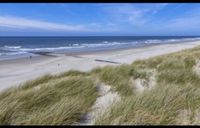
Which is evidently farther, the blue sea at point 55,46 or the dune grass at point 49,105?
the blue sea at point 55,46

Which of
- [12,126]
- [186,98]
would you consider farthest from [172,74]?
[12,126]

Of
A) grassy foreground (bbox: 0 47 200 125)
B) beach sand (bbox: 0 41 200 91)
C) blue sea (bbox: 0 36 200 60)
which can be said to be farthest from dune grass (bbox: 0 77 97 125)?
blue sea (bbox: 0 36 200 60)

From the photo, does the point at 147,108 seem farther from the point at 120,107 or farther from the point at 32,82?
the point at 32,82

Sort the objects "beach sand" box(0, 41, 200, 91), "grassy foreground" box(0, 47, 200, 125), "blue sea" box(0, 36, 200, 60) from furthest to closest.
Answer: "blue sea" box(0, 36, 200, 60), "beach sand" box(0, 41, 200, 91), "grassy foreground" box(0, 47, 200, 125)

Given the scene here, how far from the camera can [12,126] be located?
343cm

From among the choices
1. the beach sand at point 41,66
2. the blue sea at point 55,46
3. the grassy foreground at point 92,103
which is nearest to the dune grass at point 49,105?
the grassy foreground at point 92,103

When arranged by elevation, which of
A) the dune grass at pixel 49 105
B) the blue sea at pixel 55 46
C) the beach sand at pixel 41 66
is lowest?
the blue sea at pixel 55 46

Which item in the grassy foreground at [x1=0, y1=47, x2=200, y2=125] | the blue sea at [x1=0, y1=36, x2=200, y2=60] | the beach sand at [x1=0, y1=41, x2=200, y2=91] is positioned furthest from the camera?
the blue sea at [x1=0, y1=36, x2=200, y2=60]

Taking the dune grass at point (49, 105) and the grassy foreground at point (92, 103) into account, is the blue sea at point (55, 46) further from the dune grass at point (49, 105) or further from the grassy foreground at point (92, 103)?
the grassy foreground at point (92, 103)

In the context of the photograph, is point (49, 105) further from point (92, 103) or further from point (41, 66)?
point (41, 66)

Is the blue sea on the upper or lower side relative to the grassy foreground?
lower

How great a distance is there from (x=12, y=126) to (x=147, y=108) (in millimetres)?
1958

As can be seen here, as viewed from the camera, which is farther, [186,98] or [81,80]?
[81,80]

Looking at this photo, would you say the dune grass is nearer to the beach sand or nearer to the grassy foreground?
the grassy foreground
